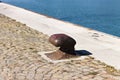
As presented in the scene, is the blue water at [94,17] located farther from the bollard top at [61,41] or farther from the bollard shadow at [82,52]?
the bollard top at [61,41]

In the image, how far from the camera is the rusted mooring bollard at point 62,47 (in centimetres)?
1115

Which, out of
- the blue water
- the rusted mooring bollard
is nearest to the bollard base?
the rusted mooring bollard

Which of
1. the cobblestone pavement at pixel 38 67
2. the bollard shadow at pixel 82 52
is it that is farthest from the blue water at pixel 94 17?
the cobblestone pavement at pixel 38 67

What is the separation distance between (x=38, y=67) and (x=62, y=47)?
150 cm

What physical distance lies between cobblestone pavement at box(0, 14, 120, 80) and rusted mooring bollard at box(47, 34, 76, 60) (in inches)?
21.5

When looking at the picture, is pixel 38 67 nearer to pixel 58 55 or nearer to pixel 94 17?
pixel 58 55

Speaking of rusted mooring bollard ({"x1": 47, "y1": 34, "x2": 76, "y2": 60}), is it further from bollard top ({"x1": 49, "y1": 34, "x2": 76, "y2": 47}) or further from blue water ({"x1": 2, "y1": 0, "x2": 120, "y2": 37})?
blue water ({"x1": 2, "y1": 0, "x2": 120, "y2": 37})

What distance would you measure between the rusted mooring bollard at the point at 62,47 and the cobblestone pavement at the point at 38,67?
55 centimetres

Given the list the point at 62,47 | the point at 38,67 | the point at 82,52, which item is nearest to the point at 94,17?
→ the point at 82,52

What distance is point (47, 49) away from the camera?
40.6ft

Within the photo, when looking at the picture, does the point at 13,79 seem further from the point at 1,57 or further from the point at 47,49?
the point at 47,49

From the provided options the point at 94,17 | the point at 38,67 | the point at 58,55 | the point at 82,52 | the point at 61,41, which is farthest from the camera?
the point at 94,17

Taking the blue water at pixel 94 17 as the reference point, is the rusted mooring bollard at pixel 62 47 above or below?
above

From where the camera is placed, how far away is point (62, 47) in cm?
1123
